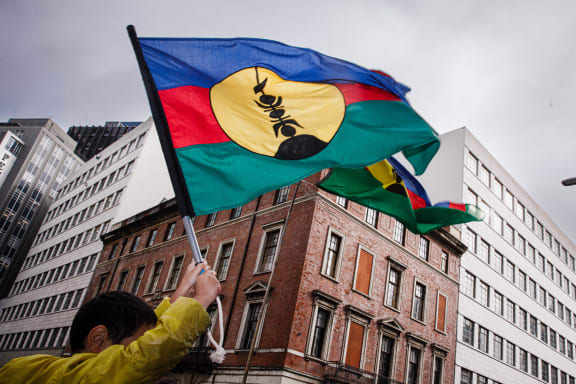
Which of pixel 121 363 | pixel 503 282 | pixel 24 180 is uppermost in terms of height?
pixel 24 180

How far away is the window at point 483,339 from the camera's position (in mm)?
31266

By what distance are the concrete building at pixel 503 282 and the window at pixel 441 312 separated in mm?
1934

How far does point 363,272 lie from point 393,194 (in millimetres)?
15807

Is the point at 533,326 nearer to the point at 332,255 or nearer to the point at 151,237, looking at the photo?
the point at 332,255

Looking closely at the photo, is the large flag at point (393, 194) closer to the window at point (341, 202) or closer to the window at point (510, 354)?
the window at point (341, 202)

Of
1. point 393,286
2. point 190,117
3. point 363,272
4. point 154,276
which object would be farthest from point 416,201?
point 154,276

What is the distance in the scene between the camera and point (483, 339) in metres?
31.8

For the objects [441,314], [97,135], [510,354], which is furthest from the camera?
[97,135]

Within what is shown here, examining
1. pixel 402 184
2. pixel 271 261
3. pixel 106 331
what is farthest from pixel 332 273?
pixel 106 331

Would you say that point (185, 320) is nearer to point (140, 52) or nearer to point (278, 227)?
point (140, 52)

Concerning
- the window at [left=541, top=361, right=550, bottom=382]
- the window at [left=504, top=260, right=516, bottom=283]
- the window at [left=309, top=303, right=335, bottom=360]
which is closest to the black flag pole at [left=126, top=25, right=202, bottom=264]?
the window at [left=309, top=303, right=335, bottom=360]

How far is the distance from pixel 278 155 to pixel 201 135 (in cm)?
99

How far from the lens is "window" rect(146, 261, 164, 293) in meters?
31.6

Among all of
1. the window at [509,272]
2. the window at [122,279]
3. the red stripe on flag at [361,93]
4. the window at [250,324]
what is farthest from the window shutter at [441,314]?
the window at [122,279]
